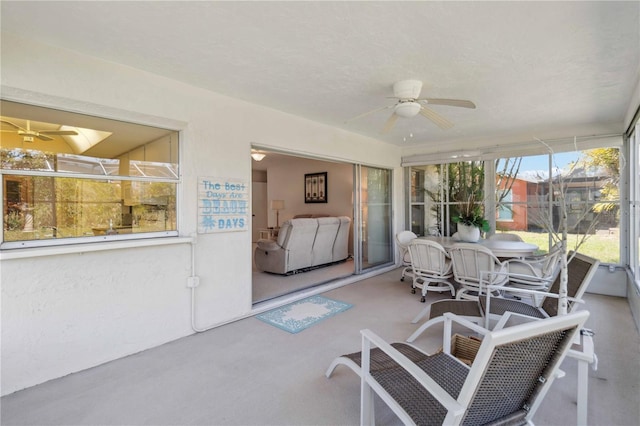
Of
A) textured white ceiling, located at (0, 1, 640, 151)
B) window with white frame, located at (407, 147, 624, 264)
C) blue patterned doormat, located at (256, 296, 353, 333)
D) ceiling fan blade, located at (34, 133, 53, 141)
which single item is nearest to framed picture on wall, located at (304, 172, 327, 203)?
window with white frame, located at (407, 147, 624, 264)

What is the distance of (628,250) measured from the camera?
418 cm

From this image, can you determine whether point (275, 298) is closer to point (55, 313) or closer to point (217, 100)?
point (55, 313)

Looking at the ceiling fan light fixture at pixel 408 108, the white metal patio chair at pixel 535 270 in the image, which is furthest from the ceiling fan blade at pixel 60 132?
the white metal patio chair at pixel 535 270

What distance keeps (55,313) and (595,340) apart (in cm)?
466

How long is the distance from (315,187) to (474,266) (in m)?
4.93

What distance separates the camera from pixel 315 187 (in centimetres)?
796

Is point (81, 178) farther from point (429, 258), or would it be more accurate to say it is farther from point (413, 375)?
point (429, 258)

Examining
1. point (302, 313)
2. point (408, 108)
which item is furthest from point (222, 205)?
point (408, 108)

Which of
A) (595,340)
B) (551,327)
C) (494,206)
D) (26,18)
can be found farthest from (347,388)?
(494,206)

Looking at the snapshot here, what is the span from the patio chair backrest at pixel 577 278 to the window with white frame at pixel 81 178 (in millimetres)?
3546

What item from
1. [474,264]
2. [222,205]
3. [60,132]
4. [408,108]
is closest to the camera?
[60,132]

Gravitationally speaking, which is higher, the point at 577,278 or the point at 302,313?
the point at 577,278

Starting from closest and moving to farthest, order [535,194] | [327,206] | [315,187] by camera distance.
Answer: [535,194] < [327,206] < [315,187]

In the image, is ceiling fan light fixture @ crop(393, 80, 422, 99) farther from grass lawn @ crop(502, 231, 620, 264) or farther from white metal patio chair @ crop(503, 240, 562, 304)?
grass lawn @ crop(502, 231, 620, 264)
